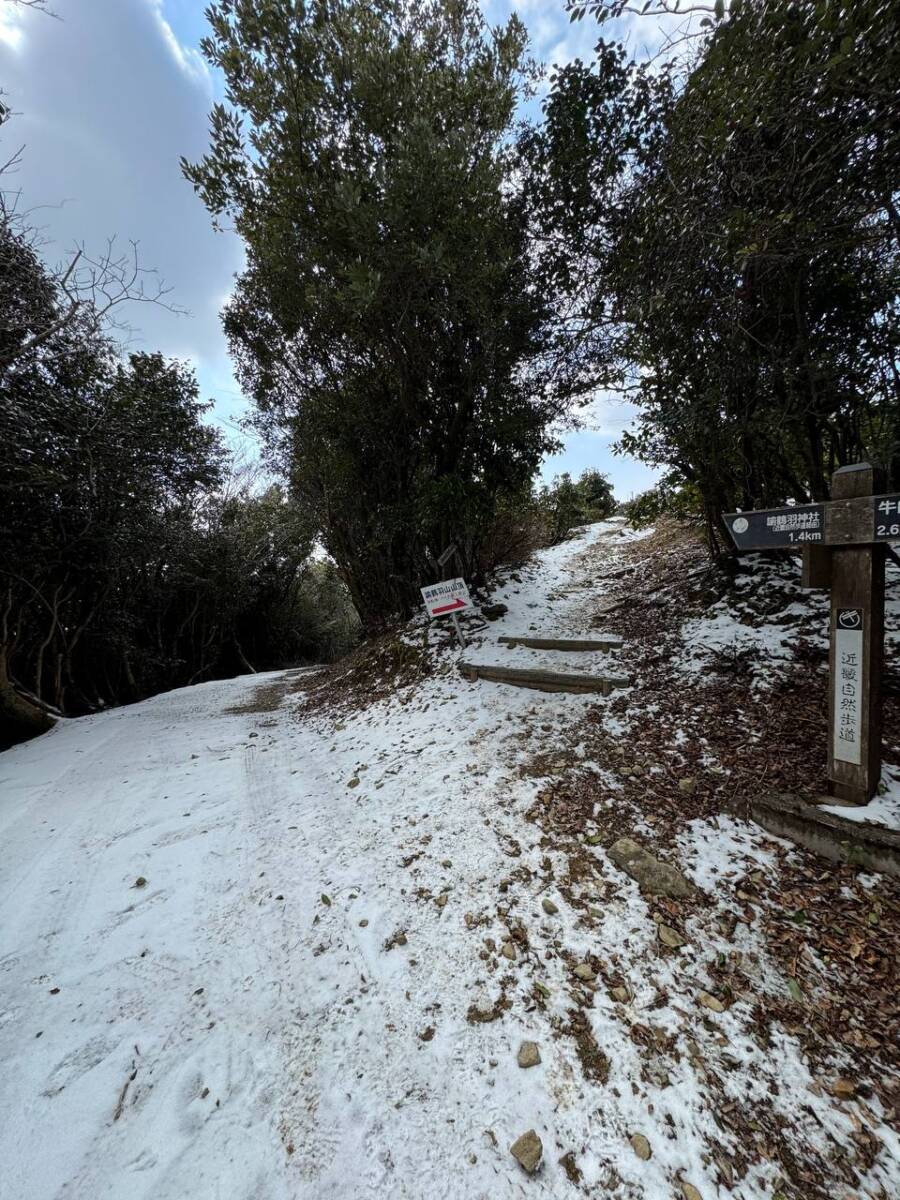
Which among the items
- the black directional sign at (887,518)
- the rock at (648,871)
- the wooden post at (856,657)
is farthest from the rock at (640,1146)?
the black directional sign at (887,518)

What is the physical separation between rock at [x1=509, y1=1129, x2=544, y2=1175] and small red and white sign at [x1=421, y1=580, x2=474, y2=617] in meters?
4.75

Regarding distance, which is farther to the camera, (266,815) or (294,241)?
(294,241)

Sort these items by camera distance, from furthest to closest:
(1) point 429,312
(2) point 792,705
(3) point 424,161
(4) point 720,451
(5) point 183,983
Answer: (1) point 429,312, (4) point 720,451, (3) point 424,161, (2) point 792,705, (5) point 183,983

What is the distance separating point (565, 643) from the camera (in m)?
5.59

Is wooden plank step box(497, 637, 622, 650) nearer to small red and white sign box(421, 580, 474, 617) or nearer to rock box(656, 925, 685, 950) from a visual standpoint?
small red and white sign box(421, 580, 474, 617)

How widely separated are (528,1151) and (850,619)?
9.91 feet

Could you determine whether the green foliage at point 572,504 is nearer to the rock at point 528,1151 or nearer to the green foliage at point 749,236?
the green foliage at point 749,236

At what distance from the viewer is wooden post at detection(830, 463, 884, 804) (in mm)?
2504

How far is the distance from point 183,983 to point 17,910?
1.55 metres

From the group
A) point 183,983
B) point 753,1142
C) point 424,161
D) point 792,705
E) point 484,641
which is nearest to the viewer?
point 753,1142

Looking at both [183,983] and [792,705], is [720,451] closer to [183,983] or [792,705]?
[792,705]

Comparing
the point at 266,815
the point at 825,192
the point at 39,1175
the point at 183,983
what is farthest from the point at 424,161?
the point at 39,1175

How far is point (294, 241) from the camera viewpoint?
4.86 metres

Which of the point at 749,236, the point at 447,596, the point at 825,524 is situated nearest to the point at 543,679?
the point at 447,596
